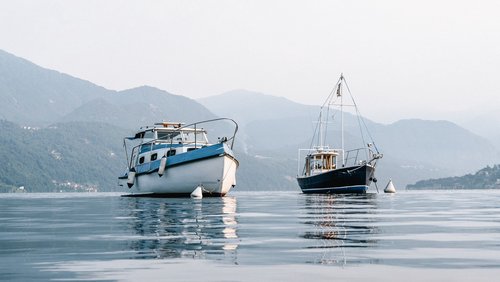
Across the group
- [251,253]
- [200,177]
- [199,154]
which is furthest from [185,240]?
[200,177]

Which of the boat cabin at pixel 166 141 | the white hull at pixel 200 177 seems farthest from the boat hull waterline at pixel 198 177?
the boat cabin at pixel 166 141

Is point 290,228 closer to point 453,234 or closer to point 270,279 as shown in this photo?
point 453,234

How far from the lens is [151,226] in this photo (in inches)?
851

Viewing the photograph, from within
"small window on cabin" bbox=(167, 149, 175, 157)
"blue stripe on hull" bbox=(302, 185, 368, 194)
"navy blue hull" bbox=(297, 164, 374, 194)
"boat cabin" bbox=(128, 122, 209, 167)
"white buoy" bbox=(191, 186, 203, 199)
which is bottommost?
"white buoy" bbox=(191, 186, 203, 199)

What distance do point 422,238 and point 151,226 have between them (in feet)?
25.9

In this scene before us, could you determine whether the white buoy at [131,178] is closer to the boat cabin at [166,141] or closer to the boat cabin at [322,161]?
the boat cabin at [166,141]

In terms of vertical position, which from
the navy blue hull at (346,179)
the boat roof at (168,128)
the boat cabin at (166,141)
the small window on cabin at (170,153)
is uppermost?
the boat roof at (168,128)

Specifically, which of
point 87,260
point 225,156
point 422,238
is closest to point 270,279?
point 87,260

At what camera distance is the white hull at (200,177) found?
197 feet

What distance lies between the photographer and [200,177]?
60250mm

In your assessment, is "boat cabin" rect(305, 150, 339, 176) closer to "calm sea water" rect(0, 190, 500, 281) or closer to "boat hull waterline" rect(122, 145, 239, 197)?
"boat hull waterline" rect(122, 145, 239, 197)

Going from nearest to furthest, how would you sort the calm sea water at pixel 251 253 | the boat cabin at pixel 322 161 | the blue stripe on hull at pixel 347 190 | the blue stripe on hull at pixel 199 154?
the calm sea water at pixel 251 253
the blue stripe on hull at pixel 199 154
the blue stripe on hull at pixel 347 190
the boat cabin at pixel 322 161

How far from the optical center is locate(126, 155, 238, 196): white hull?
60000 millimetres

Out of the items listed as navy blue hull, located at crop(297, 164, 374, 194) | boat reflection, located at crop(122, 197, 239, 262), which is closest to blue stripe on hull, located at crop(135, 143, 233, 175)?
navy blue hull, located at crop(297, 164, 374, 194)
